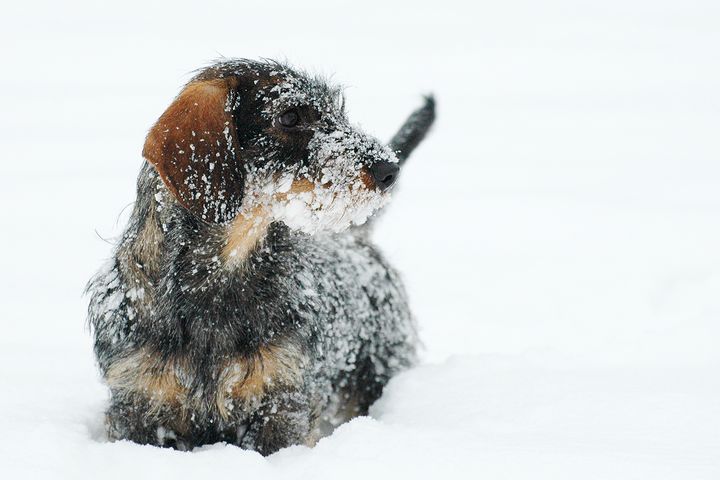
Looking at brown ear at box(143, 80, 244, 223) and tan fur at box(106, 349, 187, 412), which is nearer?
brown ear at box(143, 80, 244, 223)

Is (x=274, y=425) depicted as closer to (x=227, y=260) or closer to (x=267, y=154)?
(x=227, y=260)

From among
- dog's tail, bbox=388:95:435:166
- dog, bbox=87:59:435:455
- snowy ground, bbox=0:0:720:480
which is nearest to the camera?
snowy ground, bbox=0:0:720:480

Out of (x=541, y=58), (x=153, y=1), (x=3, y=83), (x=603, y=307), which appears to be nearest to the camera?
→ (x=603, y=307)

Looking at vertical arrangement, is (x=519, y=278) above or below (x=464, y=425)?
above

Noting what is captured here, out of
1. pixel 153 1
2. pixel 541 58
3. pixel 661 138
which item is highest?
pixel 541 58

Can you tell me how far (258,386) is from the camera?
3312 millimetres

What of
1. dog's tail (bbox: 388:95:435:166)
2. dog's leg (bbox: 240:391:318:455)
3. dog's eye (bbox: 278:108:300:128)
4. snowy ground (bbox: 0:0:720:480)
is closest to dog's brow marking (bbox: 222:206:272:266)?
dog's eye (bbox: 278:108:300:128)

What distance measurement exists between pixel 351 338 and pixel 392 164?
128 centimetres

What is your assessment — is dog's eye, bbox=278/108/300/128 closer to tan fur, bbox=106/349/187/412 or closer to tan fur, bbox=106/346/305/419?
tan fur, bbox=106/346/305/419

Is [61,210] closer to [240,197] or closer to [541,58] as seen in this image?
[240,197]

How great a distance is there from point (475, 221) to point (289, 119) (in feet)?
19.0

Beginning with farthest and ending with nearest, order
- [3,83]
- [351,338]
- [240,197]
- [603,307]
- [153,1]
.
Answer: [153,1] < [3,83] < [603,307] < [351,338] < [240,197]

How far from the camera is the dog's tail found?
15.4 ft

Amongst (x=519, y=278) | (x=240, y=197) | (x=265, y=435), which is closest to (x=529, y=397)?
(x=265, y=435)
